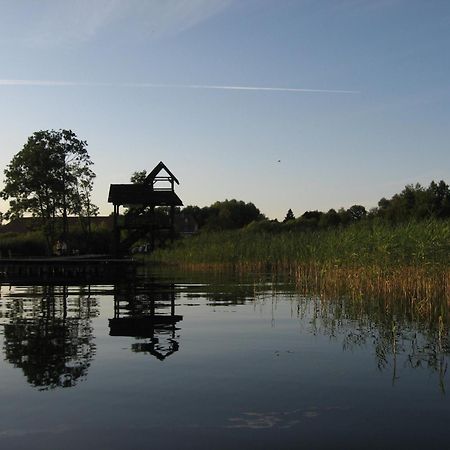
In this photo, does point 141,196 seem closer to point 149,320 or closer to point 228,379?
point 149,320

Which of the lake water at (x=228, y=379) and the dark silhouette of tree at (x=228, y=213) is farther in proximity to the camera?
the dark silhouette of tree at (x=228, y=213)

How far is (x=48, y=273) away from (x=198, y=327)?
1050 inches

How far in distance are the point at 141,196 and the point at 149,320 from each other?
134 ft

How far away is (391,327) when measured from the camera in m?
12.6

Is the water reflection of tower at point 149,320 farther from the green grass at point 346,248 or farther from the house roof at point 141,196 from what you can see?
the house roof at point 141,196

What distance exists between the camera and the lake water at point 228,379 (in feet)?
20.3

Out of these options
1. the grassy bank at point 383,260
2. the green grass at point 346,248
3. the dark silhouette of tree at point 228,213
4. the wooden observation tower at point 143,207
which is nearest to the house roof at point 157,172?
the wooden observation tower at point 143,207

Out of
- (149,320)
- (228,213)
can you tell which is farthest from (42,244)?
(228,213)

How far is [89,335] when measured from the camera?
12.7 meters

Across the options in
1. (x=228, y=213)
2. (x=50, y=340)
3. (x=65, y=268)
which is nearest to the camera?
(x=50, y=340)

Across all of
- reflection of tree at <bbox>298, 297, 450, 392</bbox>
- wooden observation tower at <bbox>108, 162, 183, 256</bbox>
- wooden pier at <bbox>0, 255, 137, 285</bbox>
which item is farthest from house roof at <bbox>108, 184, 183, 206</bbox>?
reflection of tree at <bbox>298, 297, 450, 392</bbox>

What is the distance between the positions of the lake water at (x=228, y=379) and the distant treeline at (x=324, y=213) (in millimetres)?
31887

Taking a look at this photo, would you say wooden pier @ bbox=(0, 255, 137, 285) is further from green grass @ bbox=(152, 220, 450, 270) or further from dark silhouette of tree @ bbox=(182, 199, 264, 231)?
dark silhouette of tree @ bbox=(182, 199, 264, 231)

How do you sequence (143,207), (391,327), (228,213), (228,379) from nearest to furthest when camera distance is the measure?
1. (228,379)
2. (391,327)
3. (143,207)
4. (228,213)
